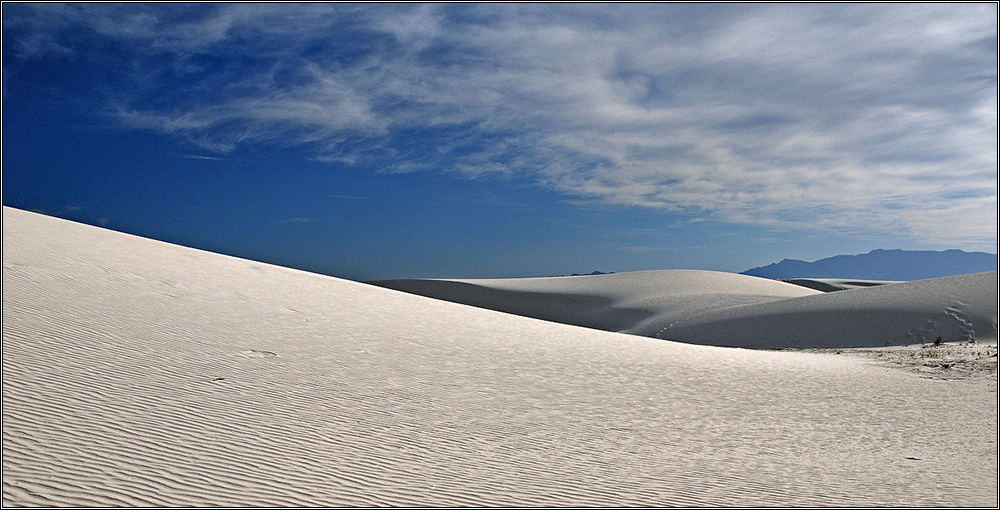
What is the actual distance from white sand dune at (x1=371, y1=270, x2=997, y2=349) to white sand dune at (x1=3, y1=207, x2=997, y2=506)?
14.8m

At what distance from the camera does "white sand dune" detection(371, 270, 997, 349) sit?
2711cm

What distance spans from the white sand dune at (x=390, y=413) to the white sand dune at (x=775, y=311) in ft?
48.4

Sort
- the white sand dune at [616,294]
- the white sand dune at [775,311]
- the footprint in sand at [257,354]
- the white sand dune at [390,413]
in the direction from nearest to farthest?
the white sand dune at [390,413]
the footprint in sand at [257,354]
the white sand dune at [775,311]
the white sand dune at [616,294]

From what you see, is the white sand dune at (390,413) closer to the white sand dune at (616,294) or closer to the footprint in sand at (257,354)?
the footprint in sand at (257,354)

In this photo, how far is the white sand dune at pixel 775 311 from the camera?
88.9ft

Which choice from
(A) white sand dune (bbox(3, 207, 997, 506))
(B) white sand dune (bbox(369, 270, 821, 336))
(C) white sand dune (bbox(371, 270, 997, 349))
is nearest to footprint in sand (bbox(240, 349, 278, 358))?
(A) white sand dune (bbox(3, 207, 997, 506))

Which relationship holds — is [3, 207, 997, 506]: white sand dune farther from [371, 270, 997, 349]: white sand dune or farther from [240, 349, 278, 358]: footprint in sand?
[371, 270, 997, 349]: white sand dune

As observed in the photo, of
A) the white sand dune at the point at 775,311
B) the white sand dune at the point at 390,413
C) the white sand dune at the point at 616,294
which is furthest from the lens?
the white sand dune at the point at 616,294

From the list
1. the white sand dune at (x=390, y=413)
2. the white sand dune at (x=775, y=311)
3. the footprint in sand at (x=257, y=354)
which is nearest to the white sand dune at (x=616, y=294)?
the white sand dune at (x=775, y=311)

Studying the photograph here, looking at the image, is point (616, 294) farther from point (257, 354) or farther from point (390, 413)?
point (390, 413)

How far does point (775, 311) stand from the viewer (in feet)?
107

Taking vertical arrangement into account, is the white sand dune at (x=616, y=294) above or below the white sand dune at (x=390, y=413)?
above

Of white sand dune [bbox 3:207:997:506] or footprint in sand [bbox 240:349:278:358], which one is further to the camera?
footprint in sand [bbox 240:349:278:358]

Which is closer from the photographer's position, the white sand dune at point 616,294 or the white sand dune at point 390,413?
the white sand dune at point 390,413
